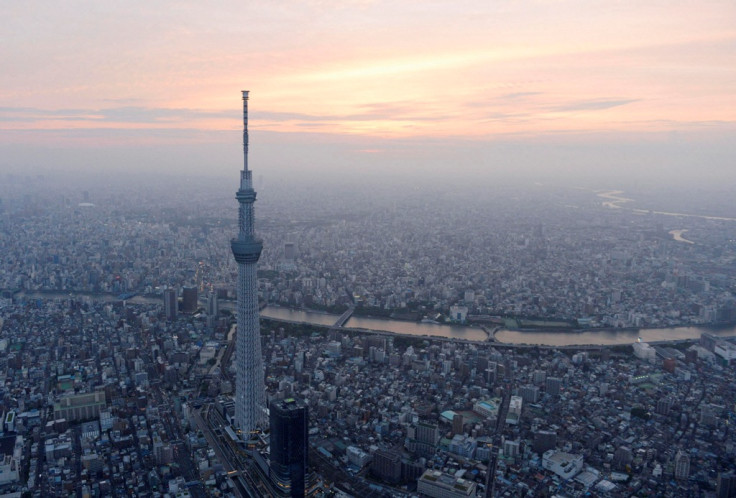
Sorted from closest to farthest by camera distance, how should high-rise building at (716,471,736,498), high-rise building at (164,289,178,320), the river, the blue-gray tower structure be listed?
1. high-rise building at (716,471,736,498)
2. the blue-gray tower structure
3. the river
4. high-rise building at (164,289,178,320)

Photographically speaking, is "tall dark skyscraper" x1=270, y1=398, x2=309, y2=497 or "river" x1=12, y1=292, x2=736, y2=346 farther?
"river" x1=12, y1=292, x2=736, y2=346

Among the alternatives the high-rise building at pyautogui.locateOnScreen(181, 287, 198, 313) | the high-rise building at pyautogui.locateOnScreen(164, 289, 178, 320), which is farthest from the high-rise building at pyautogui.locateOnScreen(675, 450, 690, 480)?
the high-rise building at pyautogui.locateOnScreen(181, 287, 198, 313)

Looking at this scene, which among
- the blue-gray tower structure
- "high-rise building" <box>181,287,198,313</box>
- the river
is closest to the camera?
the blue-gray tower structure

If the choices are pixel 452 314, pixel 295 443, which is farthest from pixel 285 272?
pixel 295 443

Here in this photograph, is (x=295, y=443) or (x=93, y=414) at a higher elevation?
(x=295, y=443)

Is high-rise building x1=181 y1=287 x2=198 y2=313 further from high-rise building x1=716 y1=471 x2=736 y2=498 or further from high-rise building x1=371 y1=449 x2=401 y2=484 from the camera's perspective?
high-rise building x1=716 y1=471 x2=736 y2=498

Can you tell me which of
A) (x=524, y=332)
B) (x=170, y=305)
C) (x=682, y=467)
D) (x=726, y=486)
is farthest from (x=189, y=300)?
(x=726, y=486)

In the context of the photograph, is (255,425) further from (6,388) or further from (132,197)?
(132,197)
